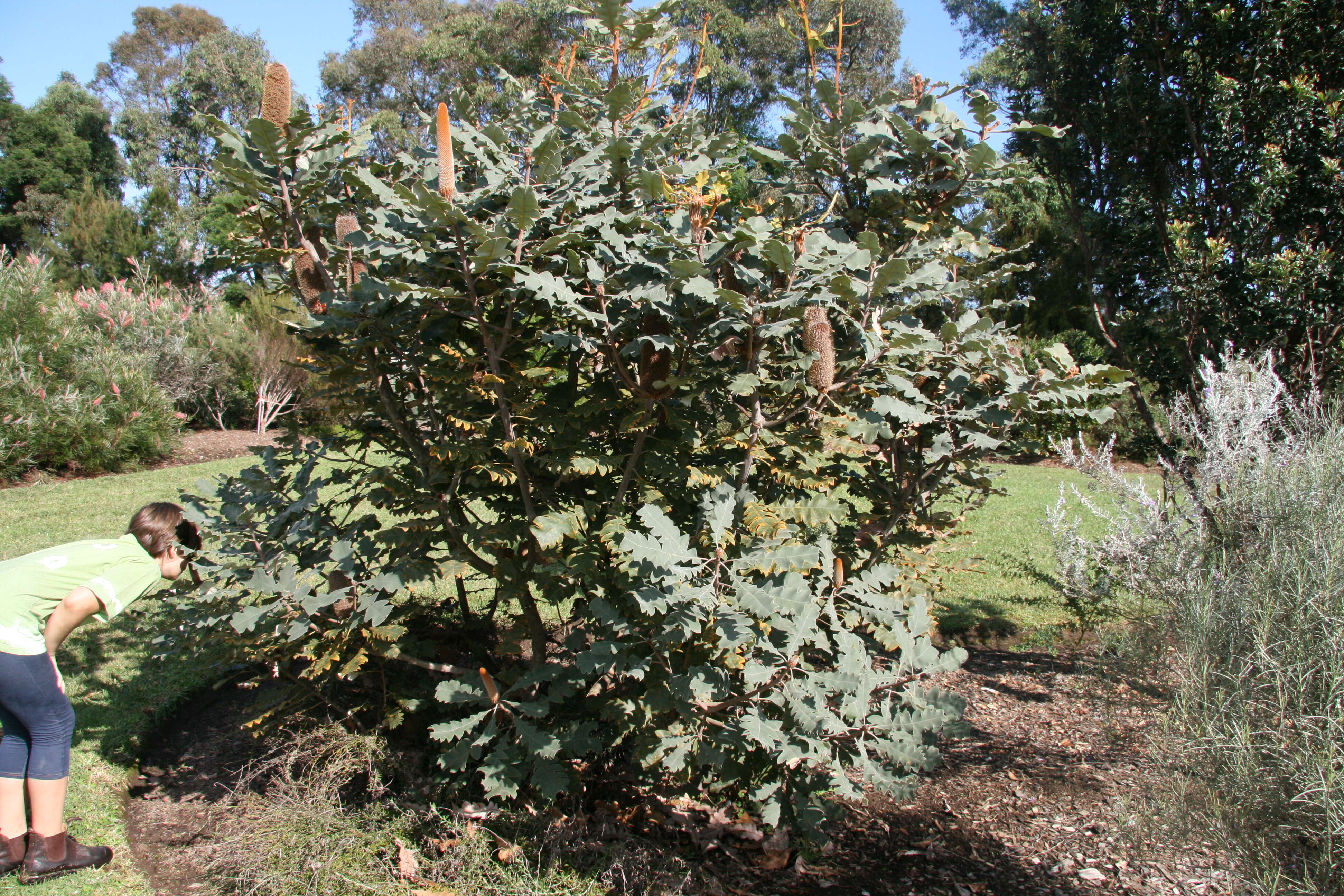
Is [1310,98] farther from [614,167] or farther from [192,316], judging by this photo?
[192,316]

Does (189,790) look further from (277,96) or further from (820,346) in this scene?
(820,346)

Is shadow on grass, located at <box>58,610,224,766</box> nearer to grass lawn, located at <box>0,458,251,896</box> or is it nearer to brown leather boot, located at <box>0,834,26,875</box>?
grass lawn, located at <box>0,458,251,896</box>

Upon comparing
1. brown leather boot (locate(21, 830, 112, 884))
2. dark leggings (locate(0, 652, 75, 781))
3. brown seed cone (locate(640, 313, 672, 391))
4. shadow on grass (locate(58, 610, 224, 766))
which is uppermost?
brown seed cone (locate(640, 313, 672, 391))

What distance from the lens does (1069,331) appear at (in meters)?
16.8

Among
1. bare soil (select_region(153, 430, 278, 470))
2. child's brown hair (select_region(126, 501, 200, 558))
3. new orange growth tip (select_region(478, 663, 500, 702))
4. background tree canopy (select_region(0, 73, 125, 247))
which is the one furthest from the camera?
background tree canopy (select_region(0, 73, 125, 247))

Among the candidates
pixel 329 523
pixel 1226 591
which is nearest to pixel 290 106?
pixel 329 523

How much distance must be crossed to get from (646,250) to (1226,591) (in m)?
2.14

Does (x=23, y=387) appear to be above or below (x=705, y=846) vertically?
above

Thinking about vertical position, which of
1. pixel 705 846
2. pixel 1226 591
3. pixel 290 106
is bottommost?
pixel 705 846

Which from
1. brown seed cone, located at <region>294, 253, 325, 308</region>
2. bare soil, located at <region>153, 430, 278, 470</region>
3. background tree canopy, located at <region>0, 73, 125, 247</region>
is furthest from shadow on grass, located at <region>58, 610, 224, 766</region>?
background tree canopy, located at <region>0, 73, 125, 247</region>

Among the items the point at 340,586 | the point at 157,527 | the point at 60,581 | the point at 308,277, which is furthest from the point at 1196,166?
the point at 60,581

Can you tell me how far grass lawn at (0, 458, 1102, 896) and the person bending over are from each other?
0.12m

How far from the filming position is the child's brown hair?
2.98m

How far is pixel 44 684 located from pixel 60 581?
36cm
